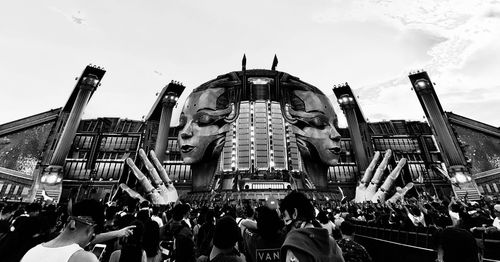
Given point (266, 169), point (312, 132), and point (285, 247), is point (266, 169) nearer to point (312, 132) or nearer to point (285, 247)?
point (312, 132)

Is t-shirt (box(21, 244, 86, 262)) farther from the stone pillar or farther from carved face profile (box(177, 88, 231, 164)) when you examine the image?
the stone pillar

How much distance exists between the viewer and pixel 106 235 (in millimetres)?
3398

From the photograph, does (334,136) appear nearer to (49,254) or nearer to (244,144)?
(244,144)

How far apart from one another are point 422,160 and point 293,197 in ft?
204

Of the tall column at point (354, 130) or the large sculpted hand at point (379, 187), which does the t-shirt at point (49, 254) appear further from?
the tall column at point (354, 130)

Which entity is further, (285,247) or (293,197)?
(293,197)

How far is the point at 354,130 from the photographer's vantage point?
51.2m

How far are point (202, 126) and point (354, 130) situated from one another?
106 ft

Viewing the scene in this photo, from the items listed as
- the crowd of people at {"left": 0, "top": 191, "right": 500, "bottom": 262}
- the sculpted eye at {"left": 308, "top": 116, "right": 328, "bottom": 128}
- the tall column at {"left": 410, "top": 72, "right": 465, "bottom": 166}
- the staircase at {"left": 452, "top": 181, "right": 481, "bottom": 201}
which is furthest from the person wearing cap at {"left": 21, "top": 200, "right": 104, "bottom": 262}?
the tall column at {"left": 410, "top": 72, "right": 465, "bottom": 166}

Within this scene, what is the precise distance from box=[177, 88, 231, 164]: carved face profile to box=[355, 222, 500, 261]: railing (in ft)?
106

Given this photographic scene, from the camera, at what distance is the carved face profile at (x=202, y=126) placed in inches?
1560

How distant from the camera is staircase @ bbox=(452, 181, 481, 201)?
40.7m

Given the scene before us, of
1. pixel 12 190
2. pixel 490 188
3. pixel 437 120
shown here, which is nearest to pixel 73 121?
pixel 12 190

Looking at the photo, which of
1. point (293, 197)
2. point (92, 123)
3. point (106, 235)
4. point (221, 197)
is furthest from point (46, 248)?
point (92, 123)
